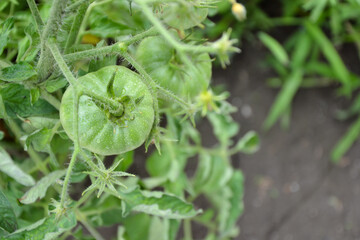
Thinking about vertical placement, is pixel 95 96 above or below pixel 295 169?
above

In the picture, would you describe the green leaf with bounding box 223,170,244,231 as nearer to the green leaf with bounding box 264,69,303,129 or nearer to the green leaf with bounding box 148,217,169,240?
the green leaf with bounding box 148,217,169,240

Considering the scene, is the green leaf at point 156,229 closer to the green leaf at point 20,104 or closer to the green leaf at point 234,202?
the green leaf at point 234,202

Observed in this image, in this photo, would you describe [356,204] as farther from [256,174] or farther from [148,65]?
[148,65]

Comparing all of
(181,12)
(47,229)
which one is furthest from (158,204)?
(181,12)

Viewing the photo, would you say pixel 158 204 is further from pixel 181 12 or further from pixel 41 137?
pixel 181 12

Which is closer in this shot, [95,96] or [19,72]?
[95,96]

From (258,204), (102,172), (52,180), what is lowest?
(258,204)

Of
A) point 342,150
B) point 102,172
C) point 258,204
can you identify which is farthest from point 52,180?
point 342,150
